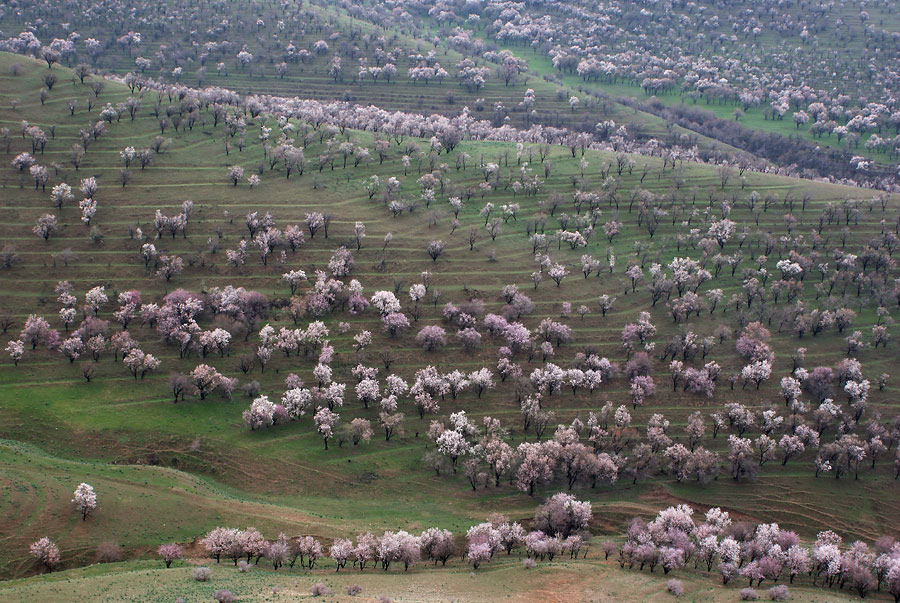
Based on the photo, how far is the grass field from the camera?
104m

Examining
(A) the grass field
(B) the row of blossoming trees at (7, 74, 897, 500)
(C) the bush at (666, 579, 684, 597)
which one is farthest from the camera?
(B) the row of blossoming trees at (7, 74, 897, 500)

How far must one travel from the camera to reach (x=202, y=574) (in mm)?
92500

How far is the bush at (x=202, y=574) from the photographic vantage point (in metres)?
92.4

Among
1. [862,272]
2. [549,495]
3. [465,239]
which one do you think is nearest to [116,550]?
[549,495]

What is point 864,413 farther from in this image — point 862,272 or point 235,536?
point 235,536

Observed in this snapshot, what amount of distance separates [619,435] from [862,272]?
90.0m

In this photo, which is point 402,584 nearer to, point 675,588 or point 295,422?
point 675,588

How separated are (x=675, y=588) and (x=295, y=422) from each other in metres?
72.3

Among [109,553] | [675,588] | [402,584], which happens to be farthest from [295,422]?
[675,588]

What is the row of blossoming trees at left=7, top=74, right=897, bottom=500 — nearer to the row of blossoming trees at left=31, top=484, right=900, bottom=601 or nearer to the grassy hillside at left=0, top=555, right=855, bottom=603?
the row of blossoming trees at left=31, top=484, right=900, bottom=601

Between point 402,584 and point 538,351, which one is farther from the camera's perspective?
point 538,351

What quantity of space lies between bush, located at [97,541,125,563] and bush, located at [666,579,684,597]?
2925 inches

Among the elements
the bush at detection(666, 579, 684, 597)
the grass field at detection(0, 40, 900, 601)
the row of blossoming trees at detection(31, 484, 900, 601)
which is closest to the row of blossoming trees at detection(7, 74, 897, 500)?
the grass field at detection(0, 40, 900, 601)

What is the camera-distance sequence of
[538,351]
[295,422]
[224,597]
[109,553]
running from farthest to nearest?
[538,351] → [295,422] → [109,553] → [224,597]
